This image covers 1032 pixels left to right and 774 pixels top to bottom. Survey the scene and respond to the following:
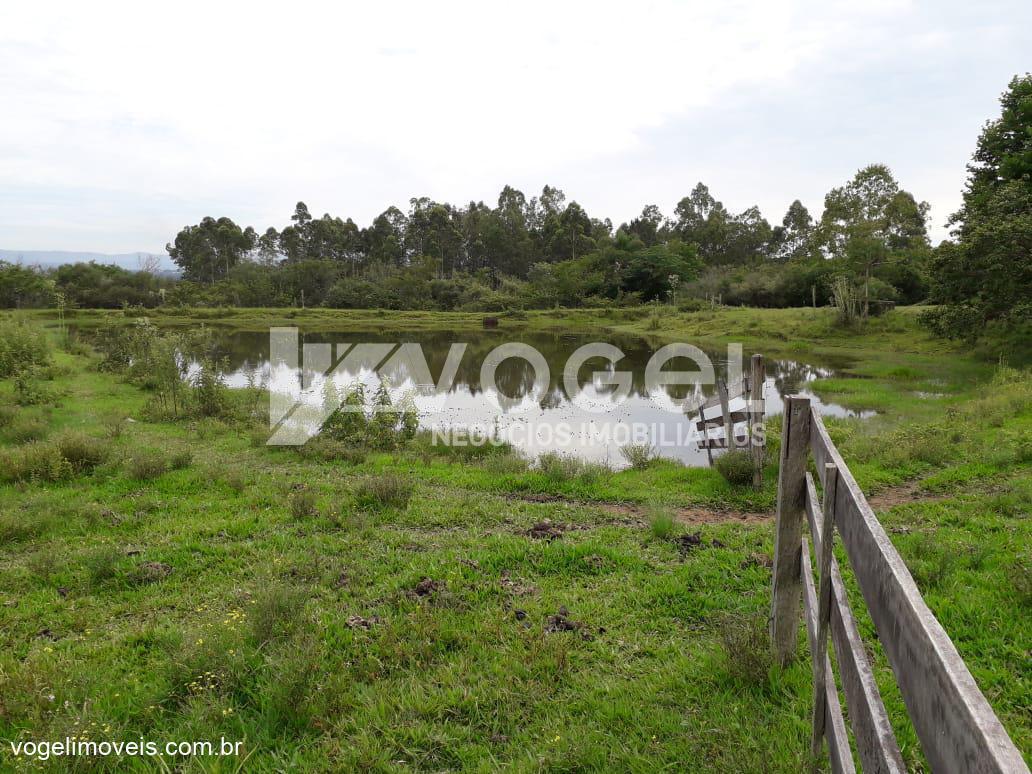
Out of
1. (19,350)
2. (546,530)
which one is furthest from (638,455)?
(19,350)

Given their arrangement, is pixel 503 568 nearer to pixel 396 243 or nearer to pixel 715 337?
pixel 715 337

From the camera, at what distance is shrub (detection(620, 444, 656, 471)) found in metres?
11.0

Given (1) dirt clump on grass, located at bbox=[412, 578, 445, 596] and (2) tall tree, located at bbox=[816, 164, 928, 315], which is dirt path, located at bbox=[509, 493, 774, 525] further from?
(2) tall tree, located at bbox=[816, 164, 928, 315]

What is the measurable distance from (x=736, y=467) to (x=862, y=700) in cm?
734

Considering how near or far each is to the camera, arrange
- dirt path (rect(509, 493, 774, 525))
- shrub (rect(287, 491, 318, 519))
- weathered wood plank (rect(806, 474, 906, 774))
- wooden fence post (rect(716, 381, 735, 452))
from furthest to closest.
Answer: wooden fence post (rect(716, 381, 735, 452))
dirt path (rect(509, 493, 774, 525))
shrub (rect(287, 491, 318, 519))
weathered wood plank (rect(806, 474, 906, 774))

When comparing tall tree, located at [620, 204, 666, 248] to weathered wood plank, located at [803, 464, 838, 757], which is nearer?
weathered wood plank, located at [803, 464, 838, 757]

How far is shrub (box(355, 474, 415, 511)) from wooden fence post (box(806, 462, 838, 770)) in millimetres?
5707

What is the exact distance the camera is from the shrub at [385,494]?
776 cm

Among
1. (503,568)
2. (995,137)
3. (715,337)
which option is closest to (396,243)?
(715,337)

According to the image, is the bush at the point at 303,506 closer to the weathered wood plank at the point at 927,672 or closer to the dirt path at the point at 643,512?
the dirt path at the point at 643,512

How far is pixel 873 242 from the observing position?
3591 cm

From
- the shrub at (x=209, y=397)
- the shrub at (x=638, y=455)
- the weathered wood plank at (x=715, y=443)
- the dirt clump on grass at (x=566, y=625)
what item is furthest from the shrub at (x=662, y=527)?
the shrub at (x=209, y=397)

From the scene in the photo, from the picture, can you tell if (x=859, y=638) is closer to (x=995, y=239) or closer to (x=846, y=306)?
(x=995, y=239)

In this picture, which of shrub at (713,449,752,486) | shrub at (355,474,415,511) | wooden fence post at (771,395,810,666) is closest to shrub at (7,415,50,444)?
shrub at (355,474,415,511)
